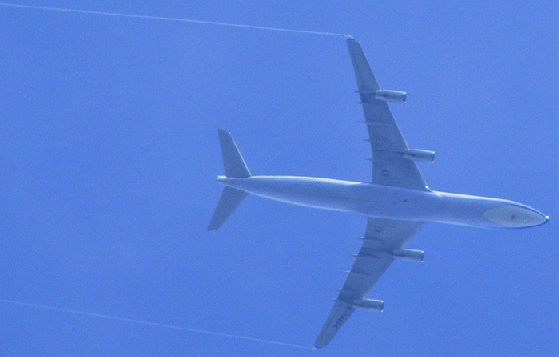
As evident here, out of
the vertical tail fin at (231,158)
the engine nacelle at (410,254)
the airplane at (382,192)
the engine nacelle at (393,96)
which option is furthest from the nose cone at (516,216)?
the vertical tail fin at (231,158)

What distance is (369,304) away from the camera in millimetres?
75938

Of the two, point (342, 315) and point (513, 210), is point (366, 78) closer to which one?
point (513, 210)

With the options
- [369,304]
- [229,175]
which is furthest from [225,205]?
[369,304]

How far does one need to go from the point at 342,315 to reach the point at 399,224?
435 inches

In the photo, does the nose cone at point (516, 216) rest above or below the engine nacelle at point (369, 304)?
above

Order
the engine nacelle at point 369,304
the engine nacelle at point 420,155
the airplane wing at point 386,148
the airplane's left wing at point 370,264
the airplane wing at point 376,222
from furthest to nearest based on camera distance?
the engine nacelle at point 369,304 < the airplane's left wing at point 370,264 < the airplane wing at point 386,148 < the engine nacelle at point 420,155 < the airplane wing at point 376,222

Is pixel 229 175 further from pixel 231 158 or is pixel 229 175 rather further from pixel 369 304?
pixel 369 304

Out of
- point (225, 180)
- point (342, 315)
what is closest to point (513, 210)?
point (342, 315)

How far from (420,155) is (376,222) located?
Result: 791cm

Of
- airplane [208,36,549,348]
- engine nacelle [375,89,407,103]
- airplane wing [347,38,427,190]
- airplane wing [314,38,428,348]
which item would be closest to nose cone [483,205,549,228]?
airplane [208,36,549,348]

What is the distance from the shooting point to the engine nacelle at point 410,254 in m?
72.9

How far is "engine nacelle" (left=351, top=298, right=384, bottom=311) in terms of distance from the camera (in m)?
75.9

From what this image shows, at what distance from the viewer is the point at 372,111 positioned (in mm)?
69438

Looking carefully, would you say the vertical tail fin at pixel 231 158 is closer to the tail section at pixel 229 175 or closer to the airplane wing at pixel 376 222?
the tail section at pixel 229 175
